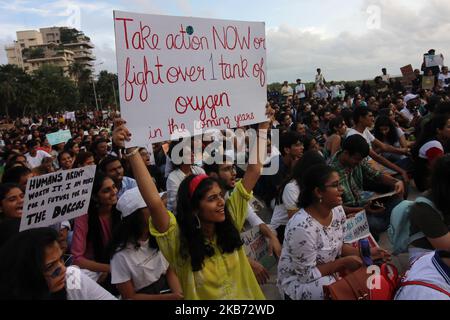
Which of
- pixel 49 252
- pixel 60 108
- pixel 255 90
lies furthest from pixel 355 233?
pixel 60 108

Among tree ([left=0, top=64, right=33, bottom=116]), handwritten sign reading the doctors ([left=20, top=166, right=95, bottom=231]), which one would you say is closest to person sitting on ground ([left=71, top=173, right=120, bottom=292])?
handwritten sign reading the doctors ([left=20, top=166, right=95, bottom=231])

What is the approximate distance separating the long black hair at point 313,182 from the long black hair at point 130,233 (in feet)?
3.77

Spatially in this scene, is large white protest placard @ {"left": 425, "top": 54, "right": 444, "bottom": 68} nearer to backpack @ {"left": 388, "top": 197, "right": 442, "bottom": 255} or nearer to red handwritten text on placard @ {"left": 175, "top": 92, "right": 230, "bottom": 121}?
backpack @ {"left": 388, "top": 197, "right": 442, "bottom": 255}

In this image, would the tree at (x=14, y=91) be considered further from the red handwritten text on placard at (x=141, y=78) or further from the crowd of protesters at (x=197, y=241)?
the red handwritten text on placard at (x=141, y=78)

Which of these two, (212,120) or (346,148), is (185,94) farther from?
(346,148)

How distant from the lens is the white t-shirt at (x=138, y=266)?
2.77 metres

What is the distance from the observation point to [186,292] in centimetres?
244

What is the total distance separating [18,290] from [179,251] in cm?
88

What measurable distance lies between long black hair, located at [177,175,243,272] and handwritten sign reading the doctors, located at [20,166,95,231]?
131 cm

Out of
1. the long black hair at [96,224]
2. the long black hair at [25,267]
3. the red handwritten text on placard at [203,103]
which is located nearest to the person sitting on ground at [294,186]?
the red handwritten text on placard at [203,103]

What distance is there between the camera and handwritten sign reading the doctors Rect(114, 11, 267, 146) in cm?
250

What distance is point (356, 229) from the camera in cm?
381

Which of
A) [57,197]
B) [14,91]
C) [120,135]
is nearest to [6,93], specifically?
[14,91]

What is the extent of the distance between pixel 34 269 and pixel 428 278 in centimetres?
191
